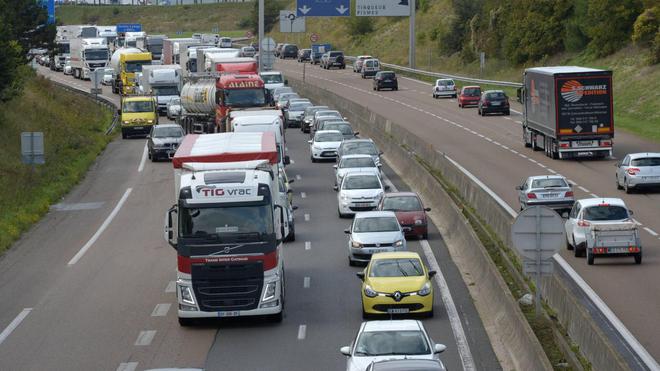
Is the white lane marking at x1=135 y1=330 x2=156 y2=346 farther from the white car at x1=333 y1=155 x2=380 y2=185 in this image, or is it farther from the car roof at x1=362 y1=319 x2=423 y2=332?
the white car at x1=333 y1=155 x2=380 y2=185

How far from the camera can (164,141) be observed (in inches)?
2301

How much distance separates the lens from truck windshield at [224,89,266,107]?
5616 cm

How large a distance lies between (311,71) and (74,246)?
3372 inches

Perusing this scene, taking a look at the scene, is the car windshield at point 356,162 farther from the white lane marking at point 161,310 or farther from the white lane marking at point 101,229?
the white lane marking at point 161,310

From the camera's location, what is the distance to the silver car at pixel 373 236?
3247cm

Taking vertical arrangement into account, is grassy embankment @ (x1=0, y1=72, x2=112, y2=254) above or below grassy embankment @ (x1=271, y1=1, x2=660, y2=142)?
below

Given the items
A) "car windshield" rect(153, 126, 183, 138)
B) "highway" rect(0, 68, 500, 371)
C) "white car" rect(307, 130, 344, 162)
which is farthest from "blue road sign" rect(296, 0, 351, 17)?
"highway" rect(0, 68, 500, 371)

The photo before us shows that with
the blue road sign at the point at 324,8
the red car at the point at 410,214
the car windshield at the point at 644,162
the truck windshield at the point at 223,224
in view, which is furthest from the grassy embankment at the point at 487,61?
the truck windshield at the point at 223,224

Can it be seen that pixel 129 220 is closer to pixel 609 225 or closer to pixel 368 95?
pixel 609 225

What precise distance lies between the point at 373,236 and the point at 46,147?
97.9 feet

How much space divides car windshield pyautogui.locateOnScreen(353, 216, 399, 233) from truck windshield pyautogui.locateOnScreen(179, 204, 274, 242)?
8.07 meters

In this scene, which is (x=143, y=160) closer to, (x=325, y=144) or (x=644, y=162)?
(x=325, y=144)

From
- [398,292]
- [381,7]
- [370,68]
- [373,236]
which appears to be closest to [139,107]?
[381,7]

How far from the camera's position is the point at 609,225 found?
31281mm
